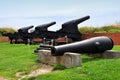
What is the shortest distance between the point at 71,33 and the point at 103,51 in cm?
1369

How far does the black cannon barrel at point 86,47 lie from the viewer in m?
15.7

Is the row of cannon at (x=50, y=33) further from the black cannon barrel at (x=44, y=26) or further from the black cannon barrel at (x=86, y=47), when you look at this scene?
the black cannon barrel at (x=86, y=47)

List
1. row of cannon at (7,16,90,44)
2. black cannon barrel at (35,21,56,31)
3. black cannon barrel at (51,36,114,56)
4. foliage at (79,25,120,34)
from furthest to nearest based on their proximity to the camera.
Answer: foliage at (79,25,120,34), black cannon barrel at (35,21,56,31), row of cannon at (7,16,90,44), black cannon barrel at (51,36,114,56)

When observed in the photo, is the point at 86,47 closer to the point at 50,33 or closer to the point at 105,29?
the point at 50,33

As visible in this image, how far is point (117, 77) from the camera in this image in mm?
11219

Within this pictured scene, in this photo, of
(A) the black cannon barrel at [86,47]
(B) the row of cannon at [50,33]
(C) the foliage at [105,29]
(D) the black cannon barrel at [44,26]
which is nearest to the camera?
(A) the black cannon barrel at [86,47]

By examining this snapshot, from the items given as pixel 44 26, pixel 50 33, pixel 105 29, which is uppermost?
pixel 44 26


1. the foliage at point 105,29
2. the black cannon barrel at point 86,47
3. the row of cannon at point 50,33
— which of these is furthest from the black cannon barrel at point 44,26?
the black cannon barrel at point 86,47

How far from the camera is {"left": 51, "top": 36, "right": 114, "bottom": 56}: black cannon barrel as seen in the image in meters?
15.7

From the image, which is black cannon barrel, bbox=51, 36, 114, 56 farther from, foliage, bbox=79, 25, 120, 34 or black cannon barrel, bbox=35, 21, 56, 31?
black cannon barrel, bbox=35, 21, 56, 31

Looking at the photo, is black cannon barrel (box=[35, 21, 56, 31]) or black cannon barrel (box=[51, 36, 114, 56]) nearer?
black cannon barrel (box=[51, 36, 114, 56])

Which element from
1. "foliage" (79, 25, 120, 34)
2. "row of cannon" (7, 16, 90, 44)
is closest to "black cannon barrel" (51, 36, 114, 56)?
"row of cannon" (7, 16, 90, 44)

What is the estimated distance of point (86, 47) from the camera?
1598cm

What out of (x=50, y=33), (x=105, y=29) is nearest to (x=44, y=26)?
(x=50, y=33)
